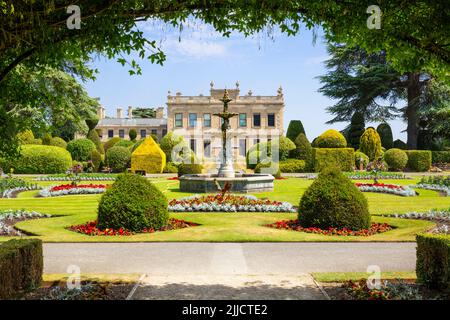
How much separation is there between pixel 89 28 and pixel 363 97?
3692 centimetres

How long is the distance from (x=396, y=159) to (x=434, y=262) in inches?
1154

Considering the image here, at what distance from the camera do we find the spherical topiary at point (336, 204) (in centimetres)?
949

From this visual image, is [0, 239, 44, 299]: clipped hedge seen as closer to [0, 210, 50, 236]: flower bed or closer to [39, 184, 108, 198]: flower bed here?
[0, 210, 50, 236]: flower bed

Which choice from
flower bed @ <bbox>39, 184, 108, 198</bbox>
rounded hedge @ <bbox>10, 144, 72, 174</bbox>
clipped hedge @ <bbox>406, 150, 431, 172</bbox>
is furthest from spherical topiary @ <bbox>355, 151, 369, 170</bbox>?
rounded hedge @ <bbox>10, 144, 72, 174</bbox>

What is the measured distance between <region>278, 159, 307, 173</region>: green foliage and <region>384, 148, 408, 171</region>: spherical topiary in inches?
246

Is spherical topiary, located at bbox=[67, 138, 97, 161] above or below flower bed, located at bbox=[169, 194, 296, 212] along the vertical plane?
above

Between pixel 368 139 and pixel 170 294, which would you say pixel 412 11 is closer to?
pixel 170 294

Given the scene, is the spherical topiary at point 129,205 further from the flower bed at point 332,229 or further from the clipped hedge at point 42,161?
the clipped hedge at point 42,161

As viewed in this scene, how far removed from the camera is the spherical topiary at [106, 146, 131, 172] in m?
33.3

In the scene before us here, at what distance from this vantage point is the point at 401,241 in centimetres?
874

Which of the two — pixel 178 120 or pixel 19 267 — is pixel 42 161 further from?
pixel 178 120

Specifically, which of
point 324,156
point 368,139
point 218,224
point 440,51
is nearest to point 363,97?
point 368,139

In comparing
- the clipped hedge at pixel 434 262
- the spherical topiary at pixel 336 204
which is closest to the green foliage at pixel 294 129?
the spherical topiary at pixel 336 204

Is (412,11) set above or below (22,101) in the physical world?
above
